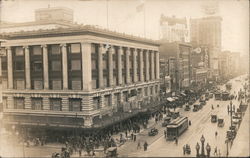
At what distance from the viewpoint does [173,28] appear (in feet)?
594

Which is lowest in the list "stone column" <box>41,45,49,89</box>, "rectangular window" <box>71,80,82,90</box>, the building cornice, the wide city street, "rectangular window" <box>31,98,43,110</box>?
the wide city street

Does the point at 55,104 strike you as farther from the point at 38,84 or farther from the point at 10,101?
the point at 10,101

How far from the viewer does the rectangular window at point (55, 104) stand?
173 feet

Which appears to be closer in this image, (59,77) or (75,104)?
(75,104)

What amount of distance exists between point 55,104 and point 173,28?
5386 inches

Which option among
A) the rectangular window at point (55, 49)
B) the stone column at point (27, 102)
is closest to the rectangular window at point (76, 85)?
the rectangular window at point (55, 49)

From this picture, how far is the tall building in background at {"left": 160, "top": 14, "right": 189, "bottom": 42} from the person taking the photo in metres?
168

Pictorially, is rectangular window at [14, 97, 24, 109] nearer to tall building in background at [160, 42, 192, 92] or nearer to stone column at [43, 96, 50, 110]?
stone column at [43, 96, 50, 110]

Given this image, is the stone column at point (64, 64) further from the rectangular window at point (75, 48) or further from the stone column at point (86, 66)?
the stone column at point (86, 66)

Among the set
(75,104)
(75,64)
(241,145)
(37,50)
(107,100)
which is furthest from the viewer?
(107,100)

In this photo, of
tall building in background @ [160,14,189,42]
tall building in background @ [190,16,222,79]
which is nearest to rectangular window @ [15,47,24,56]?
tall building in background @ [160,14,189,42]

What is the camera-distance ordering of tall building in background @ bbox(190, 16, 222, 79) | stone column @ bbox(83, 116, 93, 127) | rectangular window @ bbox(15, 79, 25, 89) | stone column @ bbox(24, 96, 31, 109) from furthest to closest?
1. tall building in background @ bbox(190, 16, 222, 79)
2. rectangular window @ bbox(15, 79, 25, 89)
3. stone column @ bbox(24, 96, 31, 109)
4. stone column @ bbox(83, 116, 93, 127)

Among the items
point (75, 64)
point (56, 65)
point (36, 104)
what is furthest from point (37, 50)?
point (36, 104)

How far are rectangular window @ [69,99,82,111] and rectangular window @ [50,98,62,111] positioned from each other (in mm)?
2018
